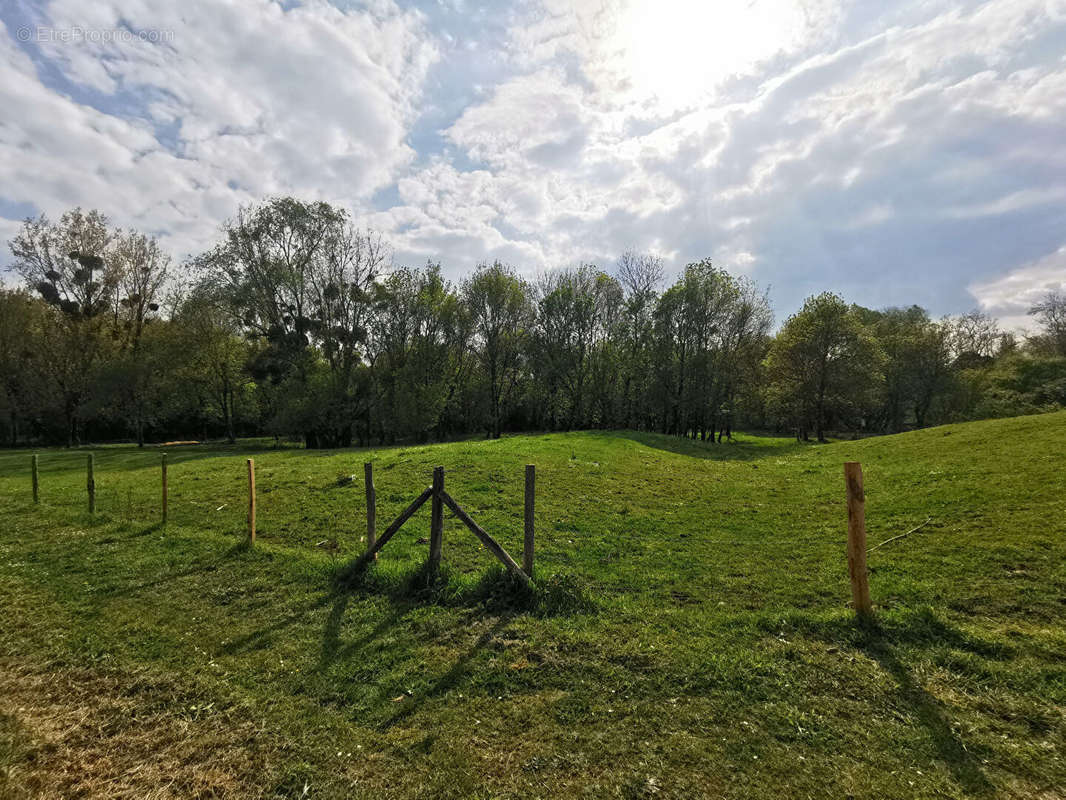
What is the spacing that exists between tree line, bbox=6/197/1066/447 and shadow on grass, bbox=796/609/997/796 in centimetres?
3699

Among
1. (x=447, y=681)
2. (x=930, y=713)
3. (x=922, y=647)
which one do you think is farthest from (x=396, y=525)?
(x=922, y=647)

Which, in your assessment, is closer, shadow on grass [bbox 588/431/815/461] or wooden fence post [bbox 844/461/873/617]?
wooden fence post [bbox 844/461/873/617]

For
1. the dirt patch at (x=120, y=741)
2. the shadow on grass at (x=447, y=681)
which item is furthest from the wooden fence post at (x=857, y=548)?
the dirt patch at (x=120, y=741)

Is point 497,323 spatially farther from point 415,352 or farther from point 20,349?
point 20,349

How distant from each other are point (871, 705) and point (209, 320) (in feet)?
167

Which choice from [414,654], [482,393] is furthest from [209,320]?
[414,654]

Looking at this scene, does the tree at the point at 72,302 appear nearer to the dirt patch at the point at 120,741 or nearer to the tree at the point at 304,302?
the tree at the point at 304,302

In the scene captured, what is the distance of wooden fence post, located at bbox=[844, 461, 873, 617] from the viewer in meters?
6.33

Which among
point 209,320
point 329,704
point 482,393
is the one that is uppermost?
point 209,320

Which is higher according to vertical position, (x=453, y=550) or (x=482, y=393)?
(x=482, y=393)

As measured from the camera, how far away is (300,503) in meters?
13.9

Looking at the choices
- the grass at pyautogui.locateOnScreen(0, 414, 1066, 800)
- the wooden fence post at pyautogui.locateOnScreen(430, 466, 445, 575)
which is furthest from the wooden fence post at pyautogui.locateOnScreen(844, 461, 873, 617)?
the wooden fence post at pyautogui.locateOnScreen(430, 466, 445, 575)

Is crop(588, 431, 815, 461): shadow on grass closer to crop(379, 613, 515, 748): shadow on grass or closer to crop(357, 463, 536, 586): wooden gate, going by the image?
crop(357, 463, 536, 586): wooden gate

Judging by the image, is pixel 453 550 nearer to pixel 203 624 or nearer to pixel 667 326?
pixel 203 624
